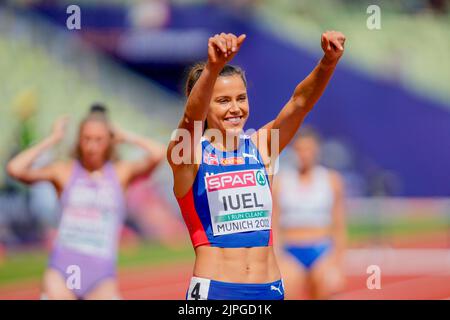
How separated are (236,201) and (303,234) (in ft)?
15.7

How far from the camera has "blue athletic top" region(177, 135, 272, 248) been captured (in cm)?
455

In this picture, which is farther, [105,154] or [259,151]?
[105,154]

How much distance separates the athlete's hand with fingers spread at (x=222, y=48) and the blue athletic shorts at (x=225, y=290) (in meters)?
1.16

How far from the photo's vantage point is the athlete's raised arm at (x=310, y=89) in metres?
4.54

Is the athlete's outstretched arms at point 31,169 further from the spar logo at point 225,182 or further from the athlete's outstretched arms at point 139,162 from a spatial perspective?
the spar logo at point 225,182

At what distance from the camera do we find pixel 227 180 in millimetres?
4586

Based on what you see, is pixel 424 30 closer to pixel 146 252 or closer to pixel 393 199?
pixel 393 199

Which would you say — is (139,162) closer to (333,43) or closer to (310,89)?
(310,89)

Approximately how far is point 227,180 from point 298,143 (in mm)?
4805

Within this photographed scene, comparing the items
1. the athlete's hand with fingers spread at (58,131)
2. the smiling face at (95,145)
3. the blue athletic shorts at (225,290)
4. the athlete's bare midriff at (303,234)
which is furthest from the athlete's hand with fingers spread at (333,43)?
the athlete's bare midriff at (303,234)

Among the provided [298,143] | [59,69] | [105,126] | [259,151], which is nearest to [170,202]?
[59,69]

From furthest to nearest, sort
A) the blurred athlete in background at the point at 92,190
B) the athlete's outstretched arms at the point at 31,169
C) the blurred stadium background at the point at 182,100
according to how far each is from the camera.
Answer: the blurred stadium background at the point at 182,100
the blurred athlete in background at the point at 92,190
the athlete's outstretched arms at the point at 31,169

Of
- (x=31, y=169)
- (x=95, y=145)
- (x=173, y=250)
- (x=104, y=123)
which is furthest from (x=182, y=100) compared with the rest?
(x=31, y=169)

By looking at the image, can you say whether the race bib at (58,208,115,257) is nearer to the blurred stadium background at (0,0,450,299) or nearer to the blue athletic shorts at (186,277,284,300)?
the blue athletic shorts at (186,277,284,300)
